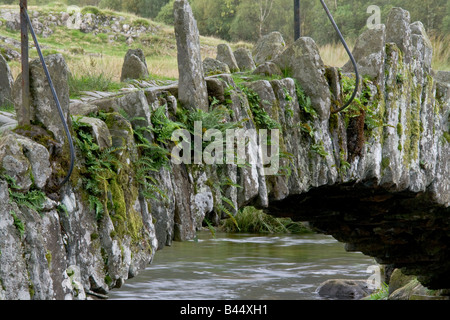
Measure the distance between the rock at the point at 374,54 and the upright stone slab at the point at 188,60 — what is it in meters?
2.78

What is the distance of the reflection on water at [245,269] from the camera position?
16109 millimetres

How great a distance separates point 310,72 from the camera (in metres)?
5.36

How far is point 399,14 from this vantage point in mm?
6852

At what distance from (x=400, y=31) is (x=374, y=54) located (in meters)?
0.81

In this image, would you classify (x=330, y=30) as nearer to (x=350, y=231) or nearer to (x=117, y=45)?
(x=117, y=45)

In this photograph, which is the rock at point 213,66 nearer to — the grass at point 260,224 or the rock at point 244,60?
the rock at point 244,60

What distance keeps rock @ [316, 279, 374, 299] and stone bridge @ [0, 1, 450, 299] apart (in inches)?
252

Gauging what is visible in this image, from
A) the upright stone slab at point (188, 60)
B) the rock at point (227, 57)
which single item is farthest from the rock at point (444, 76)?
the upright stone slab at point (188, 60)

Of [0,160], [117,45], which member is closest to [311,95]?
[0,160]

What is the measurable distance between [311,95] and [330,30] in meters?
25.1

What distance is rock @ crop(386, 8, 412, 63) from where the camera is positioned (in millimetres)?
Answer: 6867

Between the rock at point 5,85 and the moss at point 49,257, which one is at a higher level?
the rock at point 5,85

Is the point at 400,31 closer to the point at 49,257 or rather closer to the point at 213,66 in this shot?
the point at 213,66

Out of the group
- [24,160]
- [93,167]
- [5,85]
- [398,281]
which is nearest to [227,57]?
[5,85]
